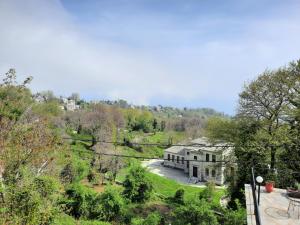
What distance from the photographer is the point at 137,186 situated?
19.5 metres

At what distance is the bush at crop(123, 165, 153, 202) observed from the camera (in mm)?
19391

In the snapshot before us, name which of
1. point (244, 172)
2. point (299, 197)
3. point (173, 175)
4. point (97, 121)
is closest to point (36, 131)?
point (299, 197)

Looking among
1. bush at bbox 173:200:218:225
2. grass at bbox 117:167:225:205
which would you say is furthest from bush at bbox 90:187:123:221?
grass at bbox 117:167:225:205

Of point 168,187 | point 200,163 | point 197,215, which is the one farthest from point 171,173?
point 197,215

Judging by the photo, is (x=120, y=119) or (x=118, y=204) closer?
(x=118, y=204)

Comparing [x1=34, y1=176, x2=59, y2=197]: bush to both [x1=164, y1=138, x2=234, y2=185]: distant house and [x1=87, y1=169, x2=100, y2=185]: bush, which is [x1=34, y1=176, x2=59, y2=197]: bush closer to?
[x1=87, y1=169, x2=100, y2=185]: bush

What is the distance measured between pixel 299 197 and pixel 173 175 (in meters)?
28.1

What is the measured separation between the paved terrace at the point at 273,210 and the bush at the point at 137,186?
965cm

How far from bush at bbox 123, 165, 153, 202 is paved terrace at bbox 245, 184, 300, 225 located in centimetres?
965

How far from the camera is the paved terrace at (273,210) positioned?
8641mm

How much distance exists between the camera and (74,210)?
683 inches

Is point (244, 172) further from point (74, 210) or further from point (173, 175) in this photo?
point (173, 175)

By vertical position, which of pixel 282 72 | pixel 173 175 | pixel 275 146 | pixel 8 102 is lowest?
pixel 173 175

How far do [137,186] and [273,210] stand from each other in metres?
11.3
